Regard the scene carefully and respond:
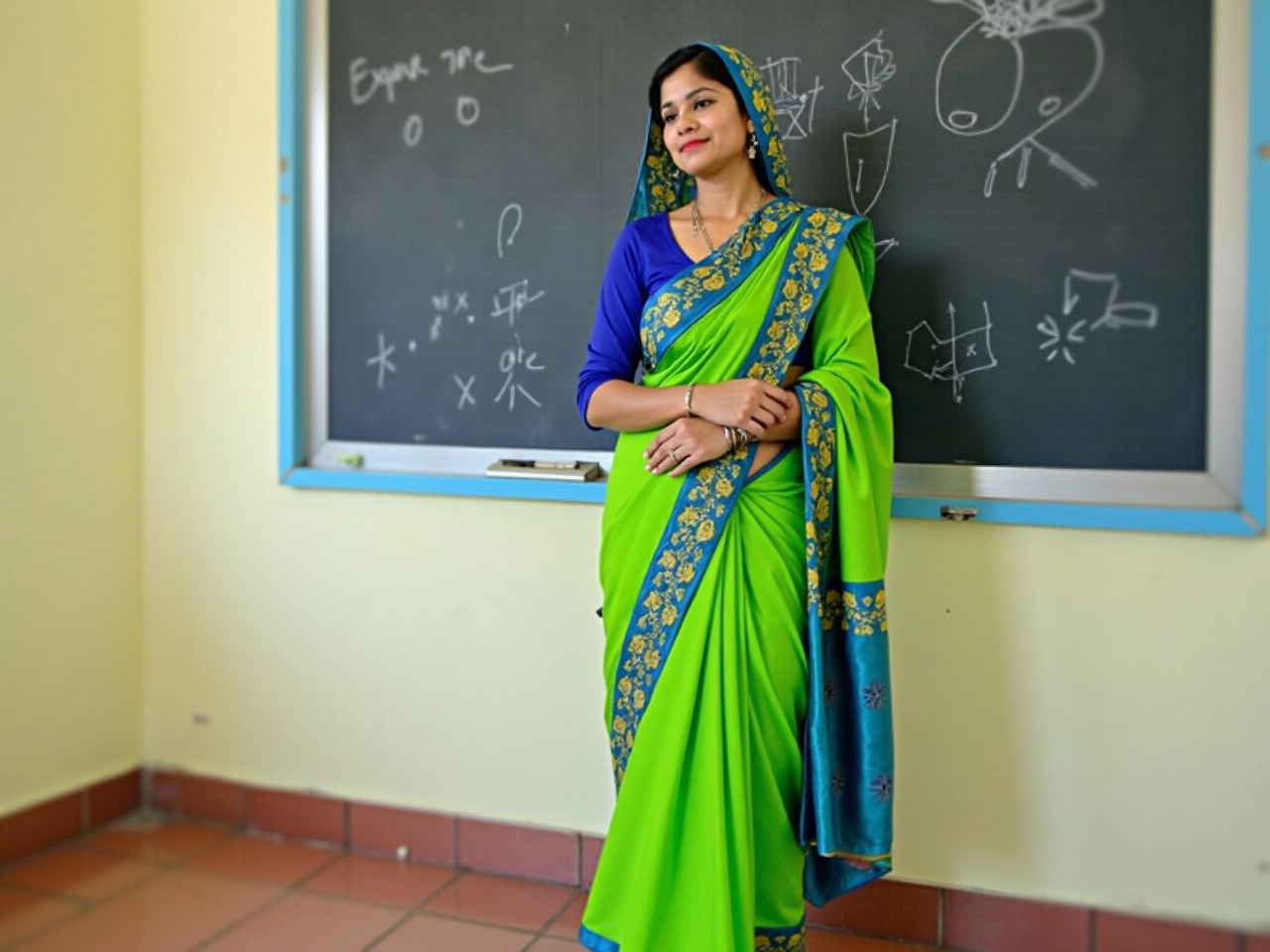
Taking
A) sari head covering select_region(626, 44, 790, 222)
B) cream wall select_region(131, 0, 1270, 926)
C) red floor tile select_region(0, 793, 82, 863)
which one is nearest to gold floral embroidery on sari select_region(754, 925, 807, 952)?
cream wall select_region(131, 0, 1270, 926)

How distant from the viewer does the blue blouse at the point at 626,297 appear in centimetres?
171

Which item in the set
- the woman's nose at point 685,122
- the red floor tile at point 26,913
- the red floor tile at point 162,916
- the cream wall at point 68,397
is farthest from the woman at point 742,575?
the cream wall at point 68,397

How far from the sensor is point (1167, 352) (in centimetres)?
175

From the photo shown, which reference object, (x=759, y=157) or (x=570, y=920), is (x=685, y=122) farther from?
(x=570, y=920)

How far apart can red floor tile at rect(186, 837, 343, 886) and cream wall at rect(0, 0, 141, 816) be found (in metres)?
0.38

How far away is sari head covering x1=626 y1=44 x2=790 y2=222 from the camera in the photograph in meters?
1.63

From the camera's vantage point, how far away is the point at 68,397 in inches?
90.6

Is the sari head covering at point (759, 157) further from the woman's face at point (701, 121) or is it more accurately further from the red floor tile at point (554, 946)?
the red floor tile at point (554, 946)

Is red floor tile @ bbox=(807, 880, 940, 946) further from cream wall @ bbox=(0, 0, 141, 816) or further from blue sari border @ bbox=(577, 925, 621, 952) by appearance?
cream wall @ bbox=(0, 0, 141, 816)

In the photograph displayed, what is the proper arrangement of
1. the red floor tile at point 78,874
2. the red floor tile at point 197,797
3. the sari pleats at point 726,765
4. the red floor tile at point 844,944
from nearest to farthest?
the sari pleats at point 726,765, the red floor tile at point 844,944, the red floor tile at point 78,874, the red floor tile at point 197,797

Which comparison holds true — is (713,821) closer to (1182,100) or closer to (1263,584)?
(1263,584)

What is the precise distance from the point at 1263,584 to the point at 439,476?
1574 mm

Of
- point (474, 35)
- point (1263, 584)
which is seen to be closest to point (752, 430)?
point (1263, 584)

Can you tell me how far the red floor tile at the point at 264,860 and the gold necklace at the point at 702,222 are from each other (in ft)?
5.20
